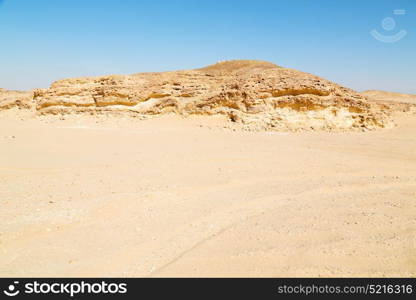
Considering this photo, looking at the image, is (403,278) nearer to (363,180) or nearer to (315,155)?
(363,180)

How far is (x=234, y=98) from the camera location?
466 inches

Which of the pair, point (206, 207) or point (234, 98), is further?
point (234, 98)

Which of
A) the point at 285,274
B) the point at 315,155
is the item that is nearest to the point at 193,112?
the point at 315,155

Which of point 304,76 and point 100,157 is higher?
point 304,76

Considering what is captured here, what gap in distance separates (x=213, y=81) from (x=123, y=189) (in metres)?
10.3

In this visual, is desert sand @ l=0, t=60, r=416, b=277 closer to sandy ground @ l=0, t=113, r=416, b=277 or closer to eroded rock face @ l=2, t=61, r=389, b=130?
sandy ground @ l=0, t=113, r=416, b=277

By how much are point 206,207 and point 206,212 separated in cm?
15

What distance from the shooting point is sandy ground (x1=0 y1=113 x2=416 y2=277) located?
251 centimetres

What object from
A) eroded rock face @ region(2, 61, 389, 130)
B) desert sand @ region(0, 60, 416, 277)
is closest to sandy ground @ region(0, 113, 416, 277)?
desert sand @ region(0, 60, 416, 277)

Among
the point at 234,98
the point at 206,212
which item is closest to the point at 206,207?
the point at 206,212

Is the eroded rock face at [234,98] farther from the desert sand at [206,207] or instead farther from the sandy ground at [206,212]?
the sandy ground at [206,212]

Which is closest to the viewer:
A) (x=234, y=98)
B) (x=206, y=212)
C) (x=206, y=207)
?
(x=206, y=212)

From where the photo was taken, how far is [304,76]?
11719 mm

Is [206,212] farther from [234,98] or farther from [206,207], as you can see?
[234,98]
